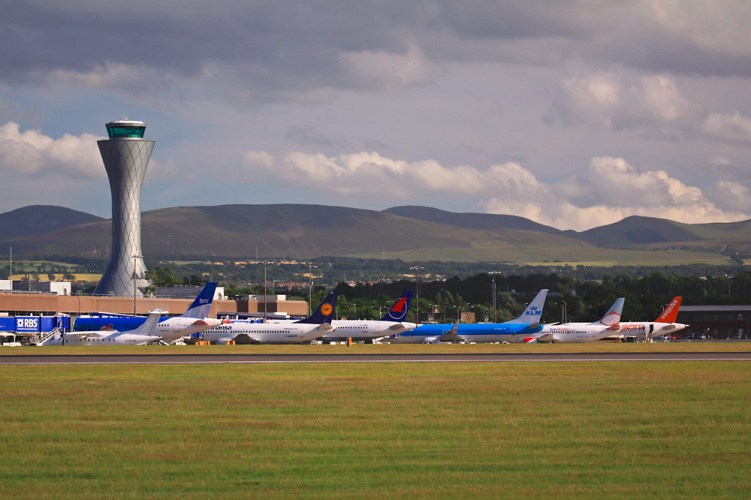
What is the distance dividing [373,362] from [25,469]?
111 ft

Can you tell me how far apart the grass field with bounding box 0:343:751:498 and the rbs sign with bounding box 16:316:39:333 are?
2725 inches

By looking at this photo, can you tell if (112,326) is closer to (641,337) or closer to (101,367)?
(101,367)

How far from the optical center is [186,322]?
8825 cm

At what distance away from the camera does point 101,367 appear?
157 ft

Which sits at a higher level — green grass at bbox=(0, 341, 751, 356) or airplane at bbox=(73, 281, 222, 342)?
airplane at bbox=(73, 281, 222, 342)

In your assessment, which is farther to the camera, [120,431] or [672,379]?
[672,379]

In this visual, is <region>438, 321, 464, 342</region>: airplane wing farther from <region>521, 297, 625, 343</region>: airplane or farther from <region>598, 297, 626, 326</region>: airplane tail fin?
<region>598, 297, 626, 326</region>: airplane tail fin

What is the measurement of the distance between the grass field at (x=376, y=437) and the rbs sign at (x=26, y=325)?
69.2 metres

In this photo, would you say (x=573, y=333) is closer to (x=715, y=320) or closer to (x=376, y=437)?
(x=715, y=320)

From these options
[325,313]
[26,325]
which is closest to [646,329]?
[325,313]

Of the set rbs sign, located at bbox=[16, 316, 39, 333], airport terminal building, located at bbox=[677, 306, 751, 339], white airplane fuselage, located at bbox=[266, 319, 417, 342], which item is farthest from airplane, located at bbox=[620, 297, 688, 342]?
rbs sign, located at bbox=[16, 316, 39, 333]

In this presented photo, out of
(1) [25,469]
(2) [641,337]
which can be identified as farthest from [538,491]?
(2) [641,337]

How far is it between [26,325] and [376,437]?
91.1m

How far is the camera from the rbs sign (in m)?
104
